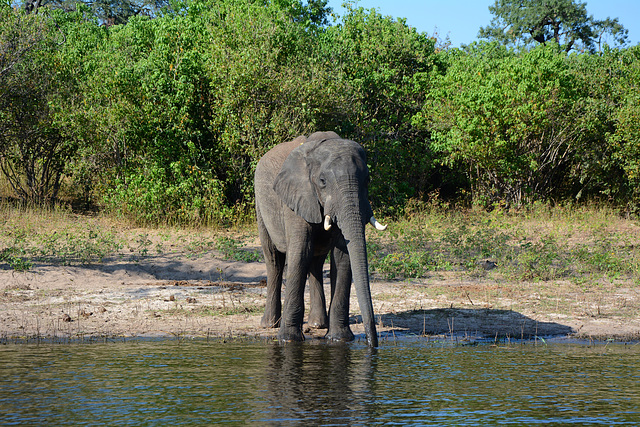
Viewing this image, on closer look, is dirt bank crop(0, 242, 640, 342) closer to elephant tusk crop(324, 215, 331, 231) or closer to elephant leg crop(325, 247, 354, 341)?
elephant leg crop(325, 247, 354, 341)

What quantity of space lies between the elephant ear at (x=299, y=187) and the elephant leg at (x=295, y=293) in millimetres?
501

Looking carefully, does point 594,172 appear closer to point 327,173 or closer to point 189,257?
point 189,257

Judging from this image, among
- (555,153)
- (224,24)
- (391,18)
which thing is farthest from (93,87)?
(555,153)

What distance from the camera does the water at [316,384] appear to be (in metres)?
6.03

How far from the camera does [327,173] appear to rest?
862cm

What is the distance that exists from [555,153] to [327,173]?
17.5 metres

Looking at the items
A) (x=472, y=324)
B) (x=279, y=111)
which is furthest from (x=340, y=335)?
(x=279, y=111)

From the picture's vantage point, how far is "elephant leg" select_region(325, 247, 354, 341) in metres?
9.13

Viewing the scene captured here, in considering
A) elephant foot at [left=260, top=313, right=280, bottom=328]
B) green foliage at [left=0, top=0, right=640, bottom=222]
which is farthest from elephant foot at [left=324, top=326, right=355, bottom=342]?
green foliage at [left=0, top=0, right=640, bottom=222]

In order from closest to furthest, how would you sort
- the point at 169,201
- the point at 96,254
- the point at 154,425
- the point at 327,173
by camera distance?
the point at 154,425 → the point at 327,173 → the point at 96,254 → the point at 169,201

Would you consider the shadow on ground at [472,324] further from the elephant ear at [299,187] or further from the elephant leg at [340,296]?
the elephant ear at [299,187]

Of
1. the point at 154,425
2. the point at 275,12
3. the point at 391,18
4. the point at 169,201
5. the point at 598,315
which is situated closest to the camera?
the point at 154,425

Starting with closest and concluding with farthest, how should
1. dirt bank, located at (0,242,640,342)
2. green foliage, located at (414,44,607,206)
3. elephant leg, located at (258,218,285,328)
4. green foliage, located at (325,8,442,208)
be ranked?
1. dirt bank, located at (0,242,640,342)
2. elephant leg, located at (258,218,285,328)
3. green foliage, located at (414,44,607,206)
4. green foliage, located at (325,8,442,208)

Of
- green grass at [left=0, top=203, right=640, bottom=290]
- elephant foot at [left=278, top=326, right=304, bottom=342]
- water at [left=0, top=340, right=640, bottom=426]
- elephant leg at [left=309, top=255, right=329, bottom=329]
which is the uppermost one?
green grass at [left=0, top=203, right=640, bottom=290]
